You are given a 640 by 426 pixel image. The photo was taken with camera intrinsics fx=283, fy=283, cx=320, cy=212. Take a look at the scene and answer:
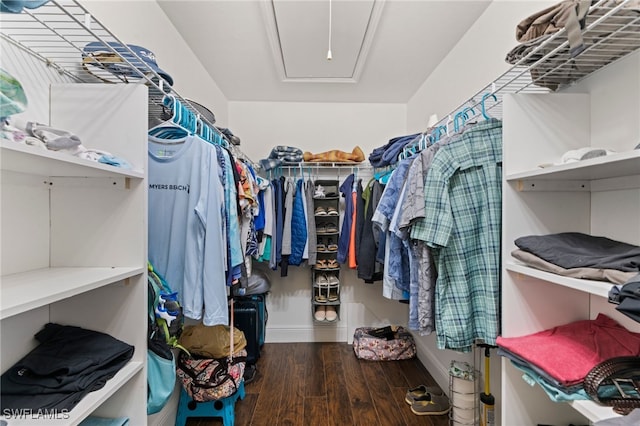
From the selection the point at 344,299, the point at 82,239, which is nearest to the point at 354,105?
the point at 344,299

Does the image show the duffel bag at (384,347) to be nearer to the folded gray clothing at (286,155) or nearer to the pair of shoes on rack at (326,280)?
the pair of shoes on rack at (326,280)

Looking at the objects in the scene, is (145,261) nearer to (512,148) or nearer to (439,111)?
(512,148)

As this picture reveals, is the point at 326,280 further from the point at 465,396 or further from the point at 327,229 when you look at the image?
the point at 465,396

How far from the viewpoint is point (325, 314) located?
277 cm

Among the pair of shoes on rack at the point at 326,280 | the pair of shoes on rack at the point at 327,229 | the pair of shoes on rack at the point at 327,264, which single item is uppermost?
the pair of shoes on rack at the point at 327,229

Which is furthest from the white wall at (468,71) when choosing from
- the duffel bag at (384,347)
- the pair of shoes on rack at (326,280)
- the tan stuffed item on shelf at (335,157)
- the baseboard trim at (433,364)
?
the pair of shoes on rack at (326,280)

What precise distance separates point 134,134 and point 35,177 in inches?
12.3

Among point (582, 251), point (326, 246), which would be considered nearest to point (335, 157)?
point (326, 246)

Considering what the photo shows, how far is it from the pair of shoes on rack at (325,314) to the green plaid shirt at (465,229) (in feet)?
5.45

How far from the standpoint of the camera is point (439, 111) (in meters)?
2.27

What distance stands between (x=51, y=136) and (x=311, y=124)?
2.52 metres

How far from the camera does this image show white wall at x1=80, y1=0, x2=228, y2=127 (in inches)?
51.3

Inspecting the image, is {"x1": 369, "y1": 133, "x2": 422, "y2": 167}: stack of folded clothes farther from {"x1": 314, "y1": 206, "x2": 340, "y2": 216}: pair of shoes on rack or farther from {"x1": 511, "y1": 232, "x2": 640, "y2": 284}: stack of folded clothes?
{"x1": 511, "y1": 232, "x2": 640, "y2": 284}: stack of folded clothes

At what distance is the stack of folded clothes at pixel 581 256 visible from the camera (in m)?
0.66
